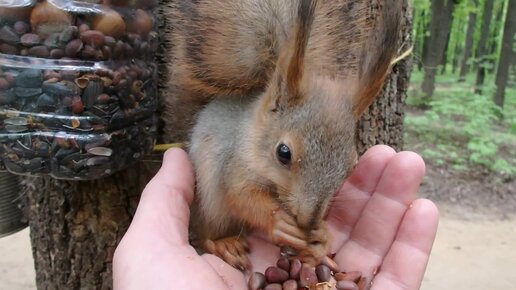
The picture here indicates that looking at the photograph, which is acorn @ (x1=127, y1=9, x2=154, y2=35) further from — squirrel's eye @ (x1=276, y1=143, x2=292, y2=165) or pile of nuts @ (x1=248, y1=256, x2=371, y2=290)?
pile of nuts @ (x1=248, y1=256, x2=371, y2=290)

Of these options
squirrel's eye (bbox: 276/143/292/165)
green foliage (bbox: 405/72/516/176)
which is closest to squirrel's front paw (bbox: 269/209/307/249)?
squirrel's eye (bbox: 276/143/292/165)

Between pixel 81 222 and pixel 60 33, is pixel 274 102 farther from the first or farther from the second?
pixel 81 222

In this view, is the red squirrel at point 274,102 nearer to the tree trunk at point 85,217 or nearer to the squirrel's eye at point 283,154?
the squirrel's eye at point 283,154

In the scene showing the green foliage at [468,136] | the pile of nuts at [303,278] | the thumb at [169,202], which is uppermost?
the thumb at [169,202]

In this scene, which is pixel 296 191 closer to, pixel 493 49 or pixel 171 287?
pixel 171 287

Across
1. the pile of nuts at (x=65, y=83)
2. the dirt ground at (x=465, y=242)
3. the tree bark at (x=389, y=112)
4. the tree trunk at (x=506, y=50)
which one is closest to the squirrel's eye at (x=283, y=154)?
the pile of nuts at (x=65, y=83)

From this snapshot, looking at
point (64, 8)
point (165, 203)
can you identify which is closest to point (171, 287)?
point (165, 203)
